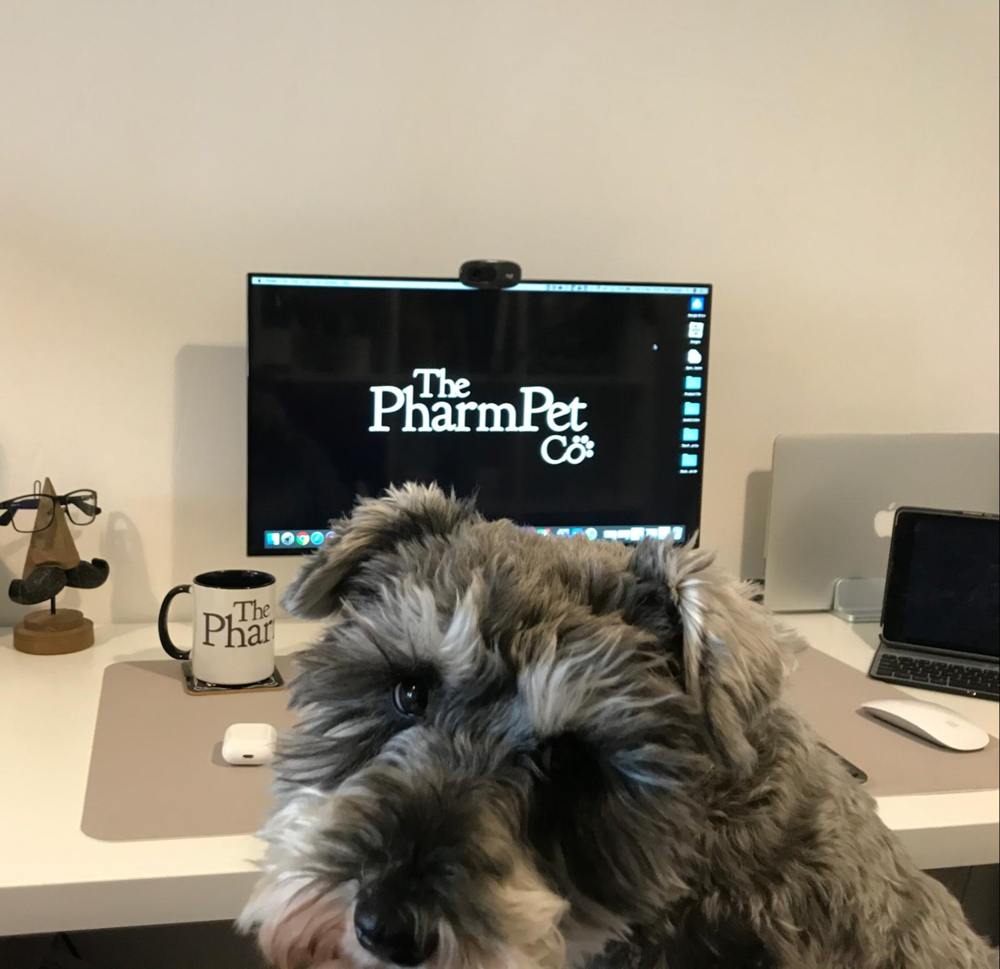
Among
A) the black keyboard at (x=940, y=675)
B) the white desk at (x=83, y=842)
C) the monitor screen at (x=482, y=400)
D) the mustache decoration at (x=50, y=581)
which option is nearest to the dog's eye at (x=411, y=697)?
the white desk at (x=83, y=842)

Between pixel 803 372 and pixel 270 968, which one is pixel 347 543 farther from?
pixel 803 372

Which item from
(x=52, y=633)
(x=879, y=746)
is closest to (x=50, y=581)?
(x=52, y=633)

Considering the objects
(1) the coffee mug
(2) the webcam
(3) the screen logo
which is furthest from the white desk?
(2) the webcam

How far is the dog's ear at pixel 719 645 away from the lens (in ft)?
2.41

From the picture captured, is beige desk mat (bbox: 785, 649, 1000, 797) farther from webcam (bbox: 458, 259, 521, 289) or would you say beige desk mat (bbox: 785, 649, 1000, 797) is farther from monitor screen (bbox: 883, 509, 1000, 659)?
webcam (bbox: 458, 259, 521, 289)

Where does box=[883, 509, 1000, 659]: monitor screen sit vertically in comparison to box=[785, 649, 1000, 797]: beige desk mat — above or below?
above

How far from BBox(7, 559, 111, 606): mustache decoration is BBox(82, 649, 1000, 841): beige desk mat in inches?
5.3

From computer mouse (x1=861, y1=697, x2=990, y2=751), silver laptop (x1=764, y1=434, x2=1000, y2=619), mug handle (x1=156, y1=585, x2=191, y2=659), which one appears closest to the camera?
computer mouse (x1=861, y1=697, x2=990, y2=751)

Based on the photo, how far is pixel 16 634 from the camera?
150 centimetres

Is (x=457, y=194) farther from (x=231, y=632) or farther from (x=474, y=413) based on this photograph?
(x=231, y=632)

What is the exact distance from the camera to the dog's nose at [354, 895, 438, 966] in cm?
63

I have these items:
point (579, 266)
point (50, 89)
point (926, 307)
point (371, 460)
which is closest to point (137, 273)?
point (50, 89)

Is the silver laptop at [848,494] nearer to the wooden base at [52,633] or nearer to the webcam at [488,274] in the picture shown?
the webcam at [488,274]

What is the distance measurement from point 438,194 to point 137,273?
475 mm
